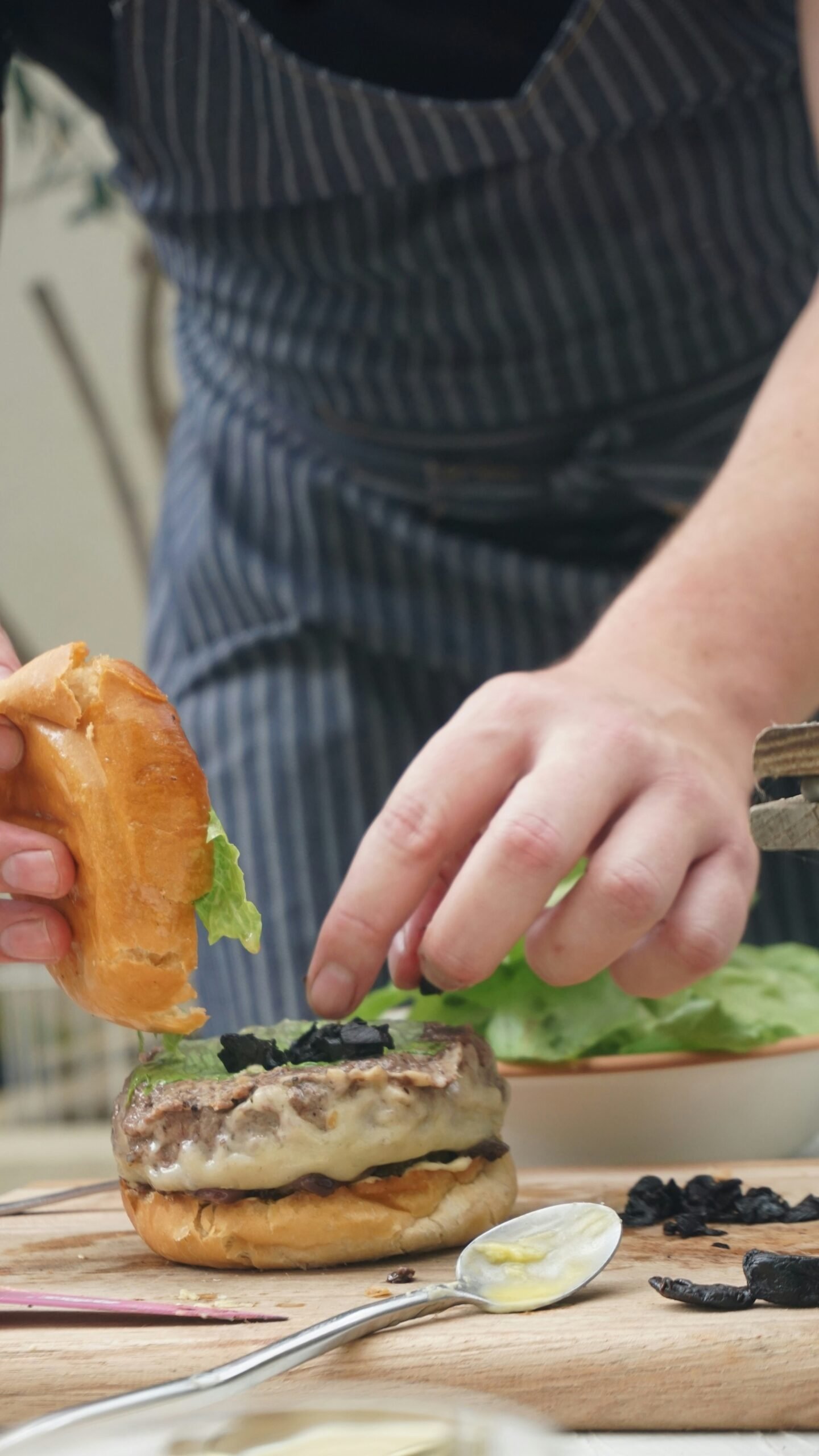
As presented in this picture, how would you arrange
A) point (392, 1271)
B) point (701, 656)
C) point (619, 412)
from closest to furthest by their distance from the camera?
point (392, 1271) → point (701, 656) → point (619, 412)

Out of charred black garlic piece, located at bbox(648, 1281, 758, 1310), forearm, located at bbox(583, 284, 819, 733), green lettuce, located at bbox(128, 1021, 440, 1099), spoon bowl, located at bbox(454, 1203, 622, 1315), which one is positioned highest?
forearm, located at bbox(583, 284, 819, 733)

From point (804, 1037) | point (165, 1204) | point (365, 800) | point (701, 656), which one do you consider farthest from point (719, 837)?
point (365, 800)

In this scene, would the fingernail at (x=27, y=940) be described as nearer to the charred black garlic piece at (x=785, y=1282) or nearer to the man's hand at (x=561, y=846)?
the man's hand at (x=561, y=846)

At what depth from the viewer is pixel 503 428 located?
249cm

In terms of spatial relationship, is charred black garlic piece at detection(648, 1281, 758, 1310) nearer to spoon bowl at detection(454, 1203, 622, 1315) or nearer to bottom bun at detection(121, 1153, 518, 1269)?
spoon bowl at detection(454, 1203, 622, 1315)

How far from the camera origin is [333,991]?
5.11 ft

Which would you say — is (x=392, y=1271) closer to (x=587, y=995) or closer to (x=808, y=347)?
(x=587, y=995)

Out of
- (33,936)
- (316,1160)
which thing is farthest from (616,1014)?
(33,936)

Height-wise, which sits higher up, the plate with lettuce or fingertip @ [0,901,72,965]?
fingertip @ [0,901,72,965]

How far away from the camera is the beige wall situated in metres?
6.71

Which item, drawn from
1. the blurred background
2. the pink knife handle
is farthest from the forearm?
the blurred background

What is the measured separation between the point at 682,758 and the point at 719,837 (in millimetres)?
101

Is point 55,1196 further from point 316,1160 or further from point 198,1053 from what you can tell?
point 316,1160

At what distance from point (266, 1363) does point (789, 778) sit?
0.56m
